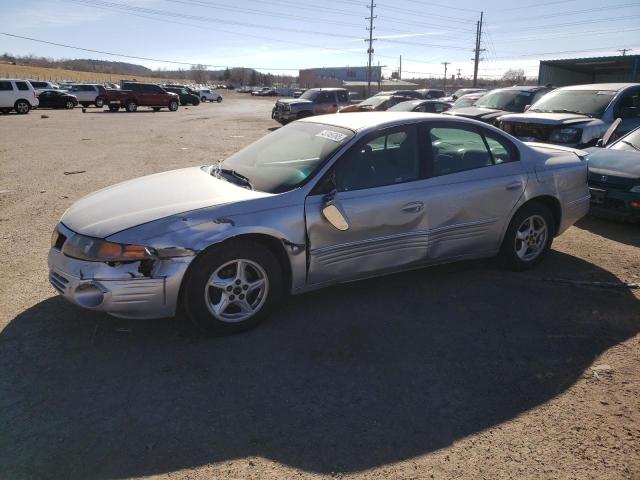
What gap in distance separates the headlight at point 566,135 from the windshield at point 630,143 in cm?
106

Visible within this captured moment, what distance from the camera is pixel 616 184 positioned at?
641cm

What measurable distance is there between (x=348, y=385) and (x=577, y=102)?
8989 millimetres

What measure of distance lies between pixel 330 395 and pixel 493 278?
2.46m

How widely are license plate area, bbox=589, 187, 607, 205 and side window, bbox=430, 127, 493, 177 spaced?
2.70 m

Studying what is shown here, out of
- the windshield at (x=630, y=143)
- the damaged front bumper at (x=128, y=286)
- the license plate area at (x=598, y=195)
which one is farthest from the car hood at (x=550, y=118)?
the damaged front bumper at (x=128, y=286)

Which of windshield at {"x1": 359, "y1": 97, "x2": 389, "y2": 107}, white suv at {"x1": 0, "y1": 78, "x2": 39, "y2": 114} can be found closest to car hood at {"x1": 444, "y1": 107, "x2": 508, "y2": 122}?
windshield at {"x1": 359, "y1": 97, "x2": 389, "y2": 107}

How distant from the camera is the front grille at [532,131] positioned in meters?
8.84

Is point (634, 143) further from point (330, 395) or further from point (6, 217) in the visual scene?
point (6, 217)

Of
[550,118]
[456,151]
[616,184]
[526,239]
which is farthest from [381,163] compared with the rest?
[550,118]

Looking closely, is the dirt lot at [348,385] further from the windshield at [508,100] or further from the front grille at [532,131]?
the windshield at [508,100]

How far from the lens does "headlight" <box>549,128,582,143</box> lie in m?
8.66

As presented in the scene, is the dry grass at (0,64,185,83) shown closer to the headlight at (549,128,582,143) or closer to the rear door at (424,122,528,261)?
the headlight at (549,128,582,143)

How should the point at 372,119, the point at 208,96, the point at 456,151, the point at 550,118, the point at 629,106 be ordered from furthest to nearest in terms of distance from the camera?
the point at 208,96 → the point at 629,106 → the point at 550,118 → the point at 456,151 → the point at 372,119

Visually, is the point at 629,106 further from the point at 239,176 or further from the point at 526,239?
the point at 239,176
